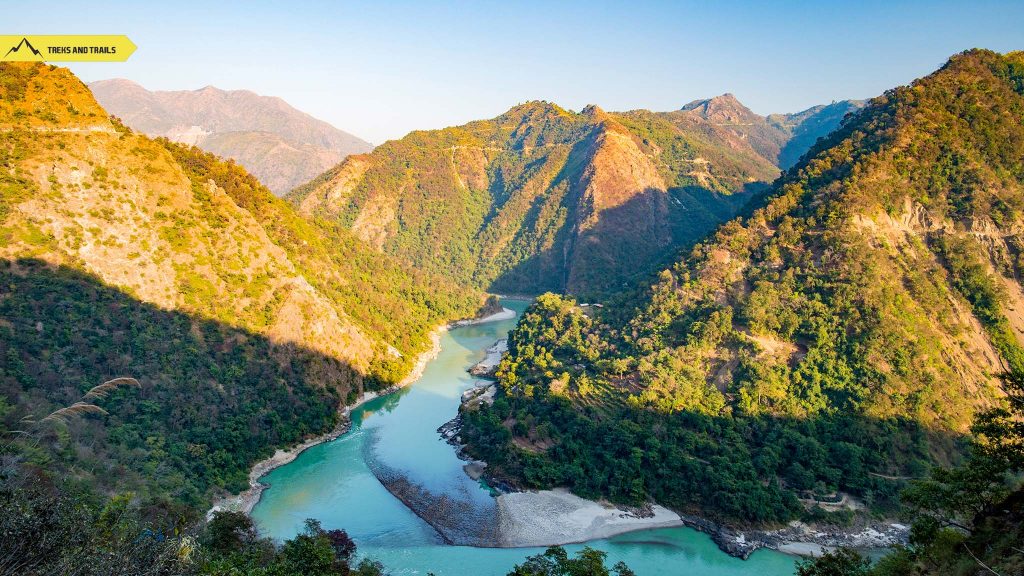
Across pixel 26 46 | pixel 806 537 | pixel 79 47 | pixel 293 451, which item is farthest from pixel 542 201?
pixel 79 47

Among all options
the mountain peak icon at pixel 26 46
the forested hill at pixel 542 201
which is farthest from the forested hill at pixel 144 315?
the forested hill at pixel 542 201

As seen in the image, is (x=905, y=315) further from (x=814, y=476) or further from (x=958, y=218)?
(x=814, y=476)

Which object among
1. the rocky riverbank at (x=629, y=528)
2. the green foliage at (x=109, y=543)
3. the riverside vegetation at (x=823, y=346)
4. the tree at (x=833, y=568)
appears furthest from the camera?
the riverside vegetation at (x=823, y=346)

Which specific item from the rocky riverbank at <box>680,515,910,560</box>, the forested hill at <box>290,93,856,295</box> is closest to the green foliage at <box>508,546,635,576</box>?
the rocky riverbank at <box>680,515,910,560</box>

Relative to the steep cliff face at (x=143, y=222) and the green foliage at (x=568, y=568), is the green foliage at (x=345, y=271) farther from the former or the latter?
the green foliage at (x=568, y=568)

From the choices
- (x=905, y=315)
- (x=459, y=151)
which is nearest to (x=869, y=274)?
(x=905, y=315)

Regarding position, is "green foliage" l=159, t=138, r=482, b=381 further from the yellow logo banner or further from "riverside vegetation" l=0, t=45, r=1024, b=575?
the yellow logo banner

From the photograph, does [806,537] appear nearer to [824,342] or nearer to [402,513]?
[824,342]
